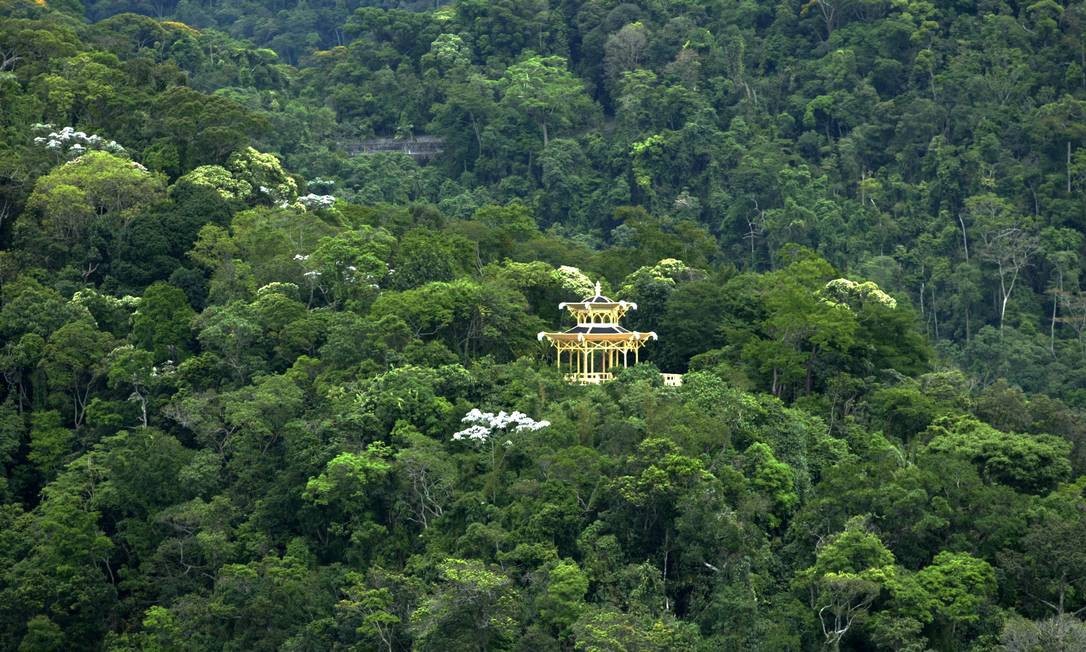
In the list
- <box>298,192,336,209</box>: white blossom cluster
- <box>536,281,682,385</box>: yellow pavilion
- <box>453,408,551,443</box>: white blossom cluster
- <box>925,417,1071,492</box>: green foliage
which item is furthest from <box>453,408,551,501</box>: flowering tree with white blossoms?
<box>298,192,336,209</box>: white blossom cluster

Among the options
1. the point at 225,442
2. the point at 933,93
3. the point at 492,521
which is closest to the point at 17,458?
the point at 225,442

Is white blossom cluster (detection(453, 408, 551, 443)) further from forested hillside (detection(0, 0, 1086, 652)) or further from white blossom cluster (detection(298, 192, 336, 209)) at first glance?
white blossom cluster (detection(298, 192, 336, 209))

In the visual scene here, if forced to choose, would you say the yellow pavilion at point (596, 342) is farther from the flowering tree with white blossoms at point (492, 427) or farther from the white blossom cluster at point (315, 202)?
the white blossom cluster at point (315, 202)

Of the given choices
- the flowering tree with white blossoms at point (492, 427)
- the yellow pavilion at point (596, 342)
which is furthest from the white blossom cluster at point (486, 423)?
the yellow pavilion at point (596, 342)

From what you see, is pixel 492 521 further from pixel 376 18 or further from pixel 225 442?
pixel 376 18

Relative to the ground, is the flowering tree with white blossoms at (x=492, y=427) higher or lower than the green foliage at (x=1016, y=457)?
higher
